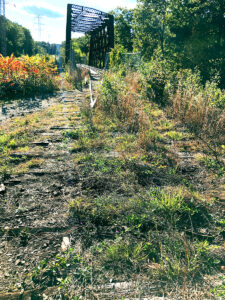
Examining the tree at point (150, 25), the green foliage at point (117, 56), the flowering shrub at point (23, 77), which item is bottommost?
the flowering shrub at point (23, 77)

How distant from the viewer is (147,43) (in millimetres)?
30672

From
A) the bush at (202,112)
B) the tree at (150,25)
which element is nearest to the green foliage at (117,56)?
the bush at (202,112)

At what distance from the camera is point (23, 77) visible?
29.0ft

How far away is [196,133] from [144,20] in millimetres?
30271

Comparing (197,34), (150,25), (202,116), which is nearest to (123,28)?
(150,25)

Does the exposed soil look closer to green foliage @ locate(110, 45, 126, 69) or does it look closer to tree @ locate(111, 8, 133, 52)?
green foliage @ locate(110, 45, 126, 69)

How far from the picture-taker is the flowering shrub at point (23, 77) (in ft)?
27.6

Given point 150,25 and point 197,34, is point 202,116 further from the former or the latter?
point 150,25

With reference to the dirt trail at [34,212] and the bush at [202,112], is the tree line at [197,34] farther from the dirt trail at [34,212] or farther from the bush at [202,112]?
the dirt trail at [34,212]

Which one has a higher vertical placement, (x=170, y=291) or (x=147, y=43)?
(x=147, y=43)

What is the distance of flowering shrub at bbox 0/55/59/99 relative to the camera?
840cm

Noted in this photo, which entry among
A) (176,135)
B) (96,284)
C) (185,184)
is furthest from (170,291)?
(176,135)

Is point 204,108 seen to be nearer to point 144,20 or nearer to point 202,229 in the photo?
point 202,229

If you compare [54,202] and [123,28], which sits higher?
[123,28]
